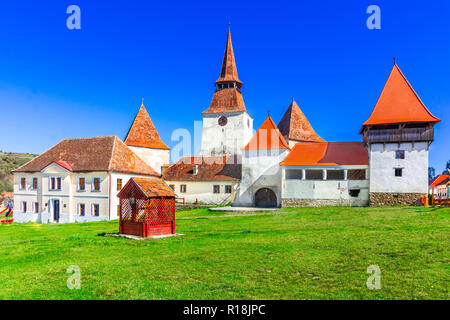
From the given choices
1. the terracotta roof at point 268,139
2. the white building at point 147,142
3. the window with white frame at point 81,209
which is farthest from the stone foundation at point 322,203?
the window with white frame at point 81,209

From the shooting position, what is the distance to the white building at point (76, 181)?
97.7 ft

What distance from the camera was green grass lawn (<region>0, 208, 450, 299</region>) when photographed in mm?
6938

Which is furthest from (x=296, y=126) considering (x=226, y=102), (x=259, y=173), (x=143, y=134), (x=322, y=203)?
(x=143, y=134)

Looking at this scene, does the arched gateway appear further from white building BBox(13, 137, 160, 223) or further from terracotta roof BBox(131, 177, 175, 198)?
terracotta roof BBox(131, 177, 175, 198)

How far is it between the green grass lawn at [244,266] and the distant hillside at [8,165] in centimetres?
7897

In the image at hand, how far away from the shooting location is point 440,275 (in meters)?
7.31

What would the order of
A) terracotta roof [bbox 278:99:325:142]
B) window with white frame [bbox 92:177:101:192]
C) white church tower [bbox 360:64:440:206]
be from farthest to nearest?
1. terracotta roof [bbox 278:99:325:142]
2. window with white frame [bbox 92:177:101:192]
3. white church tower [bbox 360:64:440:206]

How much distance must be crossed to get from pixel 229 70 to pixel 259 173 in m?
20.4

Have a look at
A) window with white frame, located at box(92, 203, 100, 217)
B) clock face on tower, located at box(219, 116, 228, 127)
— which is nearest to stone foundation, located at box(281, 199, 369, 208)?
window with white frame, located at box(92, 203, 100, 217)

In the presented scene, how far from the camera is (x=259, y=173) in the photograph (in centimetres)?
3209

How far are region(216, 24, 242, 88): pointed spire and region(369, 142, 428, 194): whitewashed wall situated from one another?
2375 centimetres

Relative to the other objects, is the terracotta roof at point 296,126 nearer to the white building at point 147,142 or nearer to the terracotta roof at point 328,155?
the terracotta roof at point 328,155

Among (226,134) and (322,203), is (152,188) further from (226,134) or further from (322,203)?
(226,134)
